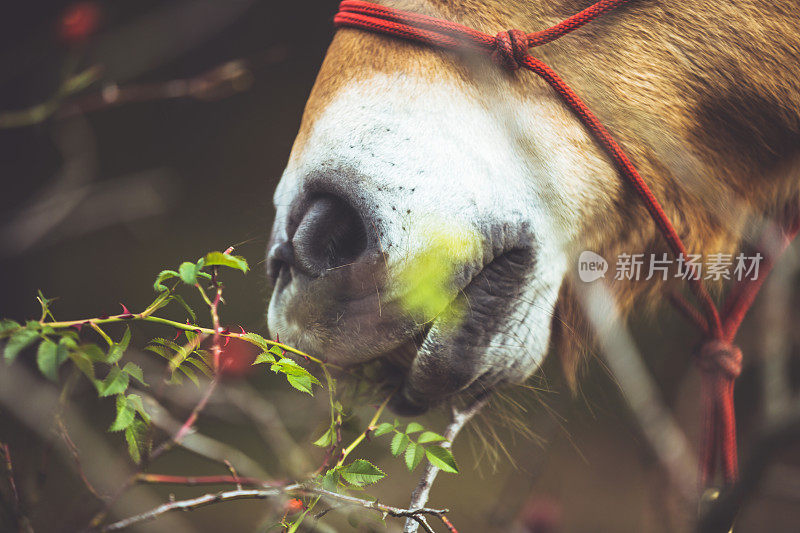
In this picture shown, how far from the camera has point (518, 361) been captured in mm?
505

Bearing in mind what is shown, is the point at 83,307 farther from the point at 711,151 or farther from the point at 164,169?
the point at 711,151

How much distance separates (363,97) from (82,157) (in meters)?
0.53

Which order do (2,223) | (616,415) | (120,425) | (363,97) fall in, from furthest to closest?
(2,223) → (616,415) → (363,97) → (120,425)

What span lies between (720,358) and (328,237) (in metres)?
0.42

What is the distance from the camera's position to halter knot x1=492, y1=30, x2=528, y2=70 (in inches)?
18.9

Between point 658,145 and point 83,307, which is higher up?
point 658,145

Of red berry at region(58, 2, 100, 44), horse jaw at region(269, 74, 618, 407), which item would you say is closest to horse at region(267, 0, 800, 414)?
horse jaw at region(269, 74, 618, 407)

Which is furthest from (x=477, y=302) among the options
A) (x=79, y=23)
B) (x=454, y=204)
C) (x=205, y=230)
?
(x=79, y=23)

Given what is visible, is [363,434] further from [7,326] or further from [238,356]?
[7,326]

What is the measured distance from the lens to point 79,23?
0.62 meters

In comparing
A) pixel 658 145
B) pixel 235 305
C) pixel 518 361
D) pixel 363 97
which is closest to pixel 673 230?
pixel 658 145

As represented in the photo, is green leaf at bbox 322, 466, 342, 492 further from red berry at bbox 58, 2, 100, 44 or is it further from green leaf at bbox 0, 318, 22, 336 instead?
red berry at bbox 58, 2, 100, 44

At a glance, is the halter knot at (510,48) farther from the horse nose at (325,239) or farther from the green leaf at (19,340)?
the green leaf at (19,340)

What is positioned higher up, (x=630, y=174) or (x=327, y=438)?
(x=630, y=174)
